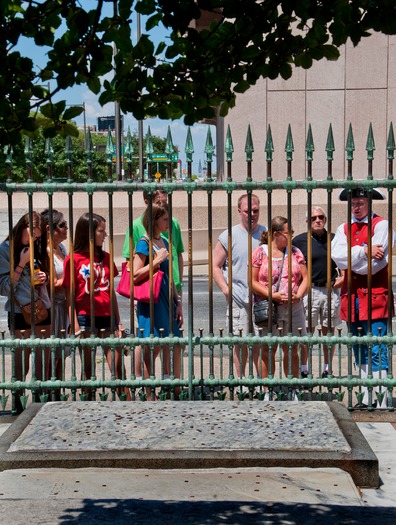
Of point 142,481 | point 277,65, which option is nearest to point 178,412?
point 142,481

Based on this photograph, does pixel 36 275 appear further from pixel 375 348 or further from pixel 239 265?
pixel 375 348

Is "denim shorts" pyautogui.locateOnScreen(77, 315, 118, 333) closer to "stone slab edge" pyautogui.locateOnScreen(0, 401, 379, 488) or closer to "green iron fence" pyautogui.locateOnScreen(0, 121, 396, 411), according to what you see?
"green iron fence" pyautogui.locateOnScreen(0, 121, 396, 411)

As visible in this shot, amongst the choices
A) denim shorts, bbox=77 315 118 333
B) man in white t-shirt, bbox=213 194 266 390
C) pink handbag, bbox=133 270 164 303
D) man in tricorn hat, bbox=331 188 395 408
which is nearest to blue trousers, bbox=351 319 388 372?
man in tricorn hat, bbox=331 188 395 408

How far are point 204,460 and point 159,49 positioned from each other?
259cm

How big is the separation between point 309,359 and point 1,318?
813cm

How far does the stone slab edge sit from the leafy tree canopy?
2198mm

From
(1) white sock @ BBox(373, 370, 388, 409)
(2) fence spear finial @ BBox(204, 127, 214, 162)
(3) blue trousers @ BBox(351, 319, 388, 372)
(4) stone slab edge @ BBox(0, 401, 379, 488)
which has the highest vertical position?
(2) fence spear finial @ BBox(204, 127, 214, 162)

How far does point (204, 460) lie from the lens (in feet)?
18.9

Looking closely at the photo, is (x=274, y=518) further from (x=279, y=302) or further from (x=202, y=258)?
(x=202, y=258)

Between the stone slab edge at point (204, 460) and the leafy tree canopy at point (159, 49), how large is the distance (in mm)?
2198

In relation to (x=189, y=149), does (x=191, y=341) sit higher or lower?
lower

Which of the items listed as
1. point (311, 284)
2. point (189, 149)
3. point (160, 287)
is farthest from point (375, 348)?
point (189, 149)

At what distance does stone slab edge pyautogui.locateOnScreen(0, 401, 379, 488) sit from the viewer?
5699mm

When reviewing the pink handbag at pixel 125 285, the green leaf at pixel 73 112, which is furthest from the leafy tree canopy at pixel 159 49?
the pink handbag at pixel 125 285
